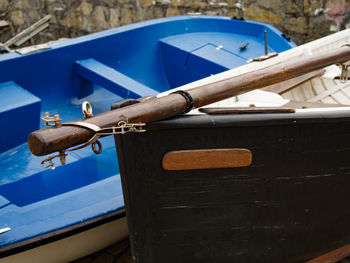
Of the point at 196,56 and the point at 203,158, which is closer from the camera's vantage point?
the point at 203,158

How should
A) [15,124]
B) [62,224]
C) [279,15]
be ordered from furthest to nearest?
[279,15] → [15,124] → [62,224]

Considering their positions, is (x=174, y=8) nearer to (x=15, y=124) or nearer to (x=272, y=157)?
(x=15, y=124)

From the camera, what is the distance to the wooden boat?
1693 mm

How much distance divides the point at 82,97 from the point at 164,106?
89.1 inches

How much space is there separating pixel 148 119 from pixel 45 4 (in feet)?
20.1

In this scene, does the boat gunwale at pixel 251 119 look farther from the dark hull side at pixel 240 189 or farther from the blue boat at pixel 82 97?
the blue boat at pixel 82 97

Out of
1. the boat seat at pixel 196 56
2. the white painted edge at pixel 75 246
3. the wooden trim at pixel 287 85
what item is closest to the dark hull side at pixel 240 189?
the white painted edge at pixel 75 246

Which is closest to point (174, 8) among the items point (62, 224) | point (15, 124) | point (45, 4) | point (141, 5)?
point (141, 5)

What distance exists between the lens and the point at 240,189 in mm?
1830

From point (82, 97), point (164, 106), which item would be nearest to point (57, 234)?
point (164, 106)

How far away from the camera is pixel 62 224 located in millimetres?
1991

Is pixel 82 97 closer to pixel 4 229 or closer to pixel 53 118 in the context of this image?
pixel 4 229

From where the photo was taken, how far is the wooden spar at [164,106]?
140 centimetres

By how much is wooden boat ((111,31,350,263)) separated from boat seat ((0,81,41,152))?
1347 mm
